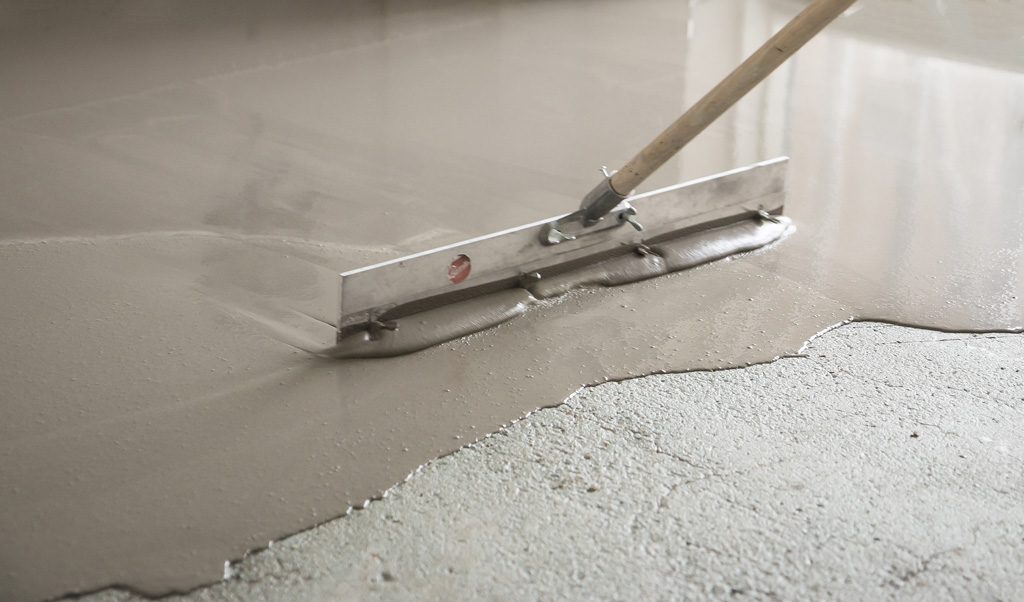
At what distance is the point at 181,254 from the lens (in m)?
2.60

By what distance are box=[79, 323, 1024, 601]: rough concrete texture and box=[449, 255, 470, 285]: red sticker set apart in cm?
43

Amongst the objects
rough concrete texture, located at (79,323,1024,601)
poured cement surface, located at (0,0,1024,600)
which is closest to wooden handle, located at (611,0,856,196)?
poured cement surface, located at (0,0,1024,600)

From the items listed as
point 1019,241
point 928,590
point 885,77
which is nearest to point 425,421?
point 928,590

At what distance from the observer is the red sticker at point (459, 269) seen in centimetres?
236

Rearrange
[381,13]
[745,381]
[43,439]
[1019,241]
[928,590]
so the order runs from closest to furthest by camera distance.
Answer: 1. [928,590]
2. [43,439]
3. [745,381]
4. [1019,241]
5. [381,13]

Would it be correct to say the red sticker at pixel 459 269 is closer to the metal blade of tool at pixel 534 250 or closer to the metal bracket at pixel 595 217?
the metal blade of tool at pixel 534 250

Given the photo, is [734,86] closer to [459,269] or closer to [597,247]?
[597,247]

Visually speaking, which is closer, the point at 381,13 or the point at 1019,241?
the point at 1019,241

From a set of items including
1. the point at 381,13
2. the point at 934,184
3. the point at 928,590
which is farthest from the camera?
the point at 381,13

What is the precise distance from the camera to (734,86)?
2279 mm

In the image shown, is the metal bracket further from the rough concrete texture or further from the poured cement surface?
the rough concrete texture

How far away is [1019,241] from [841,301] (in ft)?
Answer: 2.33

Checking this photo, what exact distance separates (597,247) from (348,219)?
2.16 feet

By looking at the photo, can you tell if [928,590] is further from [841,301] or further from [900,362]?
[841,301]
